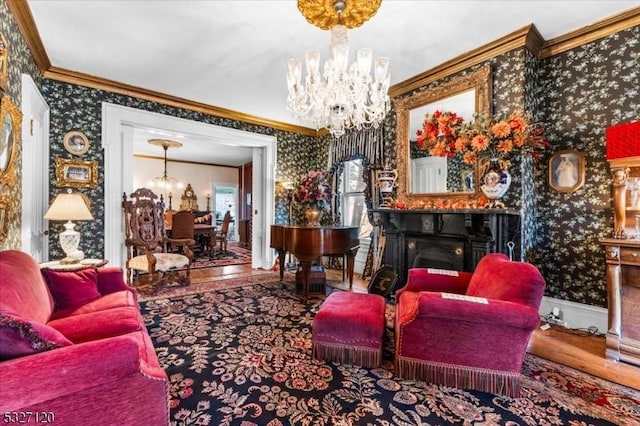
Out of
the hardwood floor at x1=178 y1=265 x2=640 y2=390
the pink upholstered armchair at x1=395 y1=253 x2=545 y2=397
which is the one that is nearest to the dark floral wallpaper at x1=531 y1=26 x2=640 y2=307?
the hardwood floor at x1=178 y1=265 x2=640 y2=390

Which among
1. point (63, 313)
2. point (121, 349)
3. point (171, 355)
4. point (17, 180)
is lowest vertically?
point (171, 355)

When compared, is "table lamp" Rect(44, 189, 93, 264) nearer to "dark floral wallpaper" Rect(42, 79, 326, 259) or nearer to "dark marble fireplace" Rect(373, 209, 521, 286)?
"dark floral wallpaper" Rect(42, 79, 326, 259)

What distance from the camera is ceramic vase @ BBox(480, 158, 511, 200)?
279cm

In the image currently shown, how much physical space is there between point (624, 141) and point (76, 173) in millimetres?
5739

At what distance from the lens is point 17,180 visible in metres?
2.68

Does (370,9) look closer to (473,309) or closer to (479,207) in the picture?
(479,207)

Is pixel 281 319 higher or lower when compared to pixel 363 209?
lower

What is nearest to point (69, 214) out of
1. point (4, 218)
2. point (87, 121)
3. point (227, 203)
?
point (4, 218)

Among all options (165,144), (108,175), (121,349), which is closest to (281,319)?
(121,349)

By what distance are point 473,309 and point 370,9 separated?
228cm

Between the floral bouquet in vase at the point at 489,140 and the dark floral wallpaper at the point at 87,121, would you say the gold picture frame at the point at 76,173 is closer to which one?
the dark floral wallpaper at the point at 87,121

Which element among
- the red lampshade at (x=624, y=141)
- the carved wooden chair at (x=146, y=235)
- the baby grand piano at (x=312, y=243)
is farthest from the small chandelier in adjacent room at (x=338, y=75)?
the carved wooden chair at (x=146, y=235)

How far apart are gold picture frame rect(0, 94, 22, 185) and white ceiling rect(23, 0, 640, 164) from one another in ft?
3.19

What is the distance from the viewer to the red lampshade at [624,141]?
223cm
